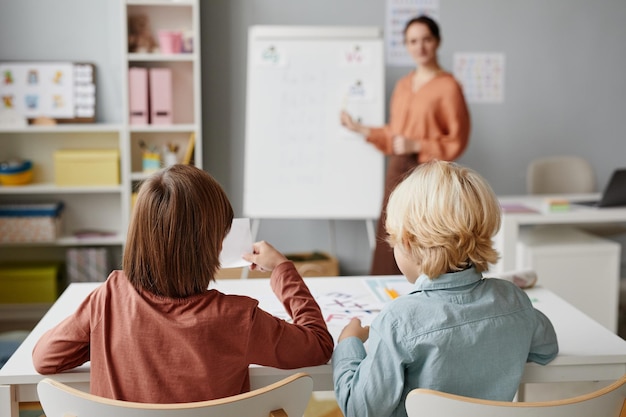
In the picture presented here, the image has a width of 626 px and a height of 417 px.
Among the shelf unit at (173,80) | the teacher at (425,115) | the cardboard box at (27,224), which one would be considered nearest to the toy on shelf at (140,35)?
the shelf unit at (173,80)

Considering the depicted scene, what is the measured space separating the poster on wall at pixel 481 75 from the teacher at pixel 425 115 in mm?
624

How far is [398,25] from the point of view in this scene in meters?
4.52

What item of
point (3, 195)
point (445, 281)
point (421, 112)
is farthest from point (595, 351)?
point (3, 195)

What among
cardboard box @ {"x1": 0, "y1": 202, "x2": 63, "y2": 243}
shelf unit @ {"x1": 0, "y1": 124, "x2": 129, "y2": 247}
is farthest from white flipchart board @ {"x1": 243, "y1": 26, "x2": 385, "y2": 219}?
cardboard box @ {"x1": 0, "y1": 202, "x2": 63, "y2": 243}

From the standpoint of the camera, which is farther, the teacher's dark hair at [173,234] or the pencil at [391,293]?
the pencil at [391,293]

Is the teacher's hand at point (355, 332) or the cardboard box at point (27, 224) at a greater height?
the teacher's hand at point (355, 332)

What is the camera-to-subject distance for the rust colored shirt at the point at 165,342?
1.46 metres

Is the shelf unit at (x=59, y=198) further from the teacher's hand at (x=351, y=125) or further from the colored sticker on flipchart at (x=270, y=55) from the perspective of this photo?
the teacher's hand at (x=351, y=125)

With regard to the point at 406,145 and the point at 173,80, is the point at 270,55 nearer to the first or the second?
the point at 173,80

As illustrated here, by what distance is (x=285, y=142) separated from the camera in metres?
4.19

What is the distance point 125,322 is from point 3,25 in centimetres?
328

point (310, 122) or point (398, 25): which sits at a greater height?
point (398, 25)

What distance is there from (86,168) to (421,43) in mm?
1823

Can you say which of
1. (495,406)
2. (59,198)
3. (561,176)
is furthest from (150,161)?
(495,406)
